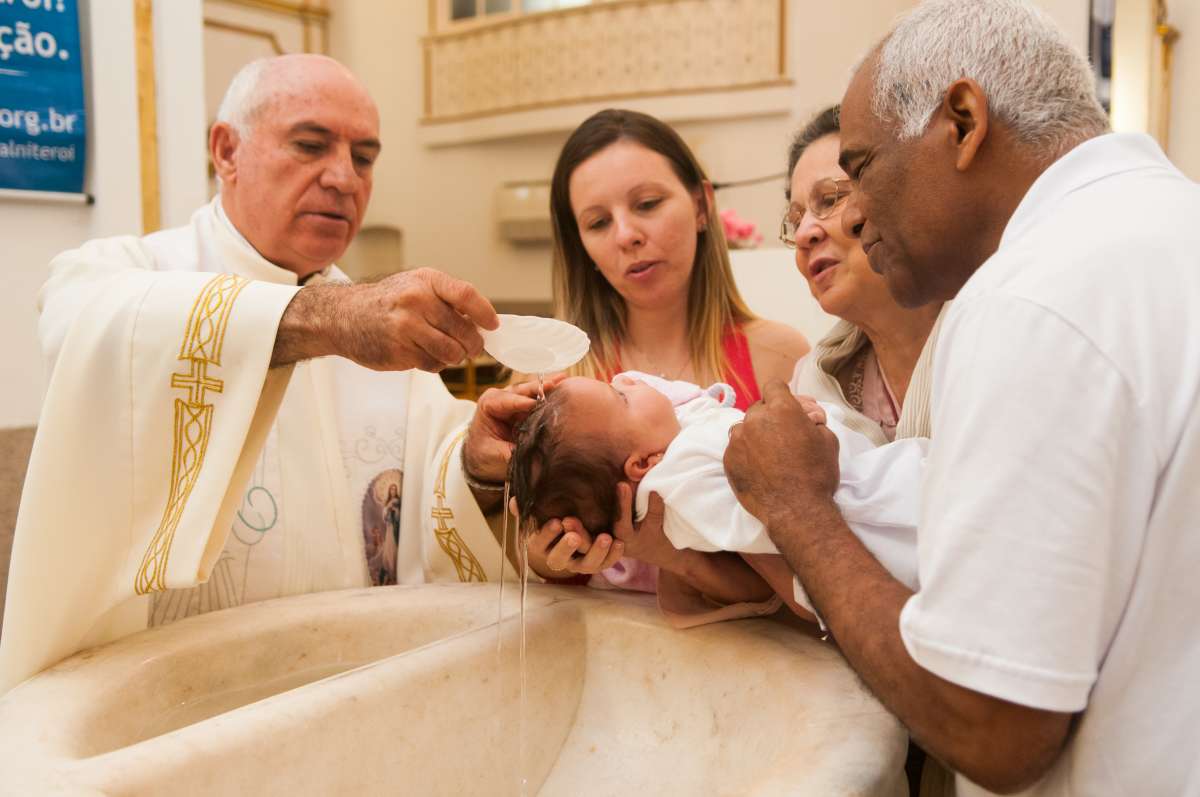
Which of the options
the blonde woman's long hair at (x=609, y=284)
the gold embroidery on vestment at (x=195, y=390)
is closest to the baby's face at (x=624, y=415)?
the gold embroidery on vestment at (x=195, y=390)

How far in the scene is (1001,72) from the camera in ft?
3.97

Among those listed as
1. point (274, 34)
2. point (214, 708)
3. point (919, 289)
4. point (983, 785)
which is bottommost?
A: point (214, 708)

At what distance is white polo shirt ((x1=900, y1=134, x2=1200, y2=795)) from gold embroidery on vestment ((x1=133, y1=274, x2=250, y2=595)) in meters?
1.23

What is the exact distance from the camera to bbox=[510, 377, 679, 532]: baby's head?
1791 mm

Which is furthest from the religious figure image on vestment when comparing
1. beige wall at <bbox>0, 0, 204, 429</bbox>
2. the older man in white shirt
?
beige wall at <bbox>0, 0, 204, 429</bbox>

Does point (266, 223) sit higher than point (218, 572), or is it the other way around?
point (266, 223)

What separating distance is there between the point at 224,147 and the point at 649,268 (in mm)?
1181

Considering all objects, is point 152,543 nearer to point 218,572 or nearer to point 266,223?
point 218,572

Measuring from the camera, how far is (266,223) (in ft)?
8.56

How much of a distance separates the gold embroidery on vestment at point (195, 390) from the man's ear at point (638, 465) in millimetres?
724

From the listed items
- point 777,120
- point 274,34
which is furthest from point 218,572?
point 274,34

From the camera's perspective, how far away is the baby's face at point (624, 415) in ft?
6.05

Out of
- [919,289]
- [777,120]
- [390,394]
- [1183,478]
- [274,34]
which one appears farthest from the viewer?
[274,34]

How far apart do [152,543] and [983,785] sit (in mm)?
1361
